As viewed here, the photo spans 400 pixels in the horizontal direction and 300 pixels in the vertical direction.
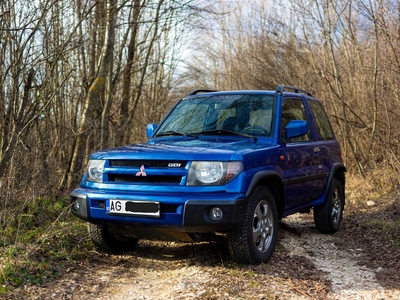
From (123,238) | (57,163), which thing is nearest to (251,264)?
(123,238)

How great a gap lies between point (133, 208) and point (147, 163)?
0.43 metres

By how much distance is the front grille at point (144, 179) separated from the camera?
13.6ft

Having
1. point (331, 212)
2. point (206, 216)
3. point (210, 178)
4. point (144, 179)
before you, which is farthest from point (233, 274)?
point (331, 212)

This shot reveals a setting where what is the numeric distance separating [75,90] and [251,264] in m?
9.44

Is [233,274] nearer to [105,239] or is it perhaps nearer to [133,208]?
[133,208]

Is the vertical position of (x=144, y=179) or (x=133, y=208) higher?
(x=144, y=179)

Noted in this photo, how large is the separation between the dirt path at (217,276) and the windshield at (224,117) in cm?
135

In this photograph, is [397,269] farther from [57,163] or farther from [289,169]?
[57,163]

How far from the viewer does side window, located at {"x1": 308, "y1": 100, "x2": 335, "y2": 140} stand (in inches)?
255

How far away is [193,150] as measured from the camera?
4258 mm

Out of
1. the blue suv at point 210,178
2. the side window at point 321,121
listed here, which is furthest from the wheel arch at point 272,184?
the side window at point 321,121

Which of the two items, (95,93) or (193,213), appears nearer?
(193,213)

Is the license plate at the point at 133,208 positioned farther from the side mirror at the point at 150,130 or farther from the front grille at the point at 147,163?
the side mirror at the point at 150,130

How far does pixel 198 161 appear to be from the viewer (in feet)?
13.5
